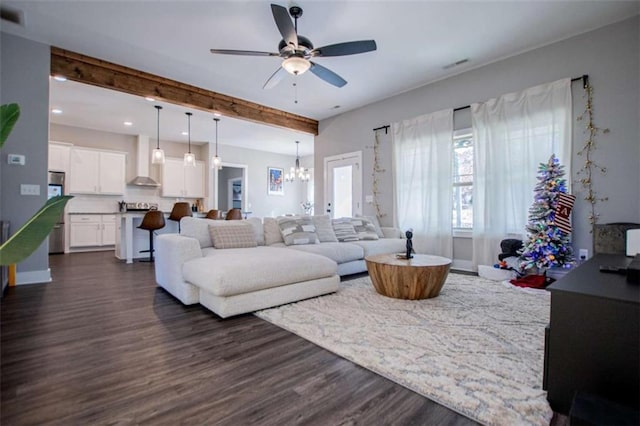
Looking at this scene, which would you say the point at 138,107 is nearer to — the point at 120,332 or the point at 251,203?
the point at 251,203

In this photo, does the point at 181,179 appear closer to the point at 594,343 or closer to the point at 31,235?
the point at 31,235

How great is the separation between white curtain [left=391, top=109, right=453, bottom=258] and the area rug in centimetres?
160

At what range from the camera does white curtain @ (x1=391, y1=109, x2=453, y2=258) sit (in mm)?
4719

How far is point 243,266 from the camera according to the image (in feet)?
8.18

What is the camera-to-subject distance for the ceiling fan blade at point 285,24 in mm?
2506

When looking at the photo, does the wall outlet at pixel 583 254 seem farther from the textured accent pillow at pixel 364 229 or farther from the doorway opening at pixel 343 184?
the doorway opening at pixel 343 184

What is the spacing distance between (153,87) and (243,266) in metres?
3.64

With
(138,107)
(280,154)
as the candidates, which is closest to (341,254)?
(138,107)

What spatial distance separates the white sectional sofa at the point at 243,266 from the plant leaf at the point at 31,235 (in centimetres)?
147

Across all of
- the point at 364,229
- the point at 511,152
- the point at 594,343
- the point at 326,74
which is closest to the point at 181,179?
the point at 364,229

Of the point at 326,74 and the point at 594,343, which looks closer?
the point at 594,343

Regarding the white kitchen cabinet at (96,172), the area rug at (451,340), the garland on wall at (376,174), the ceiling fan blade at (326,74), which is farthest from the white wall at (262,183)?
the area rug at (451,340)

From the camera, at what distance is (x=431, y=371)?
1.62 meters

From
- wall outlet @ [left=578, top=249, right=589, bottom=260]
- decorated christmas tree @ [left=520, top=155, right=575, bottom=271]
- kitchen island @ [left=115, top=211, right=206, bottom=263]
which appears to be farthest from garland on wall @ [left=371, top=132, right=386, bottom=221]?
kitchen island @ [left=115, top=211, right=206, bottom=263]
